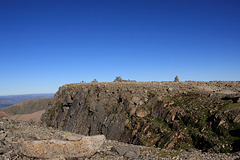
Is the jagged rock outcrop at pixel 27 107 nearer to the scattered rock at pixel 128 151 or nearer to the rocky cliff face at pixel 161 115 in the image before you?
the rocky cliff face at pixel 161 115

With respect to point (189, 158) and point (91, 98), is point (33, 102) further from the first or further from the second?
point (189, 158)

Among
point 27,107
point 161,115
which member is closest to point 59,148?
point 161,115

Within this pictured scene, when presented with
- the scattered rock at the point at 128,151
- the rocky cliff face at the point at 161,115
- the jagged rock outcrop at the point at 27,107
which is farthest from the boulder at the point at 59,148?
the jagged rock outcrop at the point at 27,107

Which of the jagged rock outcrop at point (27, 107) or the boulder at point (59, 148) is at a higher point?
the boulder at point (59, 148)

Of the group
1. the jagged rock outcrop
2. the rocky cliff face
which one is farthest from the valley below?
the jagged rock outcrop

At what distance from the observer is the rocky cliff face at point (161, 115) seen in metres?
18.8

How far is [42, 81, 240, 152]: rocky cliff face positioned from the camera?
18766 mm

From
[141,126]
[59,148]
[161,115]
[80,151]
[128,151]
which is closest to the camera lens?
[59,148]

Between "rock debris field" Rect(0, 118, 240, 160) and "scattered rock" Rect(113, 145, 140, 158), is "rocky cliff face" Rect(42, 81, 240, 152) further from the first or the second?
"scattered rock" Rect(113, 145, 140, 158)

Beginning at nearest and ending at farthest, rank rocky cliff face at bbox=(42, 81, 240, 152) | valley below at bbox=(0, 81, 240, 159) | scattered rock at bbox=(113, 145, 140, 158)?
valley below at bbox=(0, 81, 240, 159), scattered rock at bbox=(113, 145, 140, 158), rocky cliff face at bbox=(42, 81, 240, 152)

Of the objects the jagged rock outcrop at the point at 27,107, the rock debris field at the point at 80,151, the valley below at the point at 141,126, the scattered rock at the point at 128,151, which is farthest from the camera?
the jagged rock outcrop at the point at 27,107

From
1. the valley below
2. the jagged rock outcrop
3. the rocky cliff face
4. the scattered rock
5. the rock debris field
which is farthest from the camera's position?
the jagged rock outcrop

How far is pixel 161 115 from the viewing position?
25141 mm

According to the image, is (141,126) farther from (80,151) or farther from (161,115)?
(80,151)
